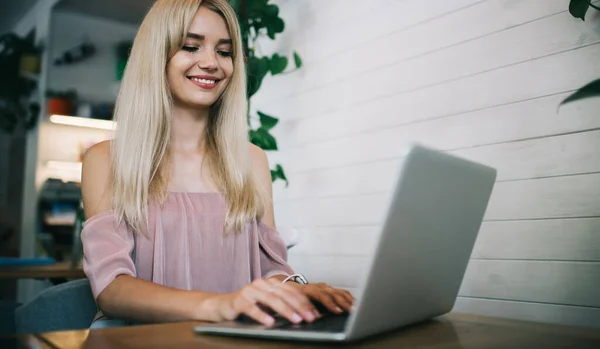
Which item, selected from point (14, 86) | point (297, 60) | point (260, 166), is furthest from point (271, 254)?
point (14, 86)

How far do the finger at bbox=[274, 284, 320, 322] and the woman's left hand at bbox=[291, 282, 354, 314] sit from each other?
0.06 m

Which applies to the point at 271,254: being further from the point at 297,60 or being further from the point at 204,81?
the point at 297,60

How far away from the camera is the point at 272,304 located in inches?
30.6

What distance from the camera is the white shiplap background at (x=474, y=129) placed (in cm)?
161

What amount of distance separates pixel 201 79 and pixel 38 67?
481 centimetres

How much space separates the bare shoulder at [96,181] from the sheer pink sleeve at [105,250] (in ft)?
0.22

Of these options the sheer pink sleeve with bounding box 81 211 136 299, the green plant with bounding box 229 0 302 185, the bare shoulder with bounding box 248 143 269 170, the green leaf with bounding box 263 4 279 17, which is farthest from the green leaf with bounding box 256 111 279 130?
the sheer pink sleeve with bounding box 81 211 136 299

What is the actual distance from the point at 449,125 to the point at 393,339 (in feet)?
4.46

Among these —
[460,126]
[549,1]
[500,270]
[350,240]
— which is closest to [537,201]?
[500,270]

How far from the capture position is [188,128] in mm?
1613

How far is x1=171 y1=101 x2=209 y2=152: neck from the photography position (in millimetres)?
1591

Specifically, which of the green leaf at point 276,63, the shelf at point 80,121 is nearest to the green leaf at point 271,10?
the green leaf at point 276,63

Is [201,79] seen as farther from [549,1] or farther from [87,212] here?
[549,1]

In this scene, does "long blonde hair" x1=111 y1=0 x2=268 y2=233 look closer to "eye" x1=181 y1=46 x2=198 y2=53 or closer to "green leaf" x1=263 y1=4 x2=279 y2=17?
"eye" x1=181 y1=46 x2=198 y2=53
